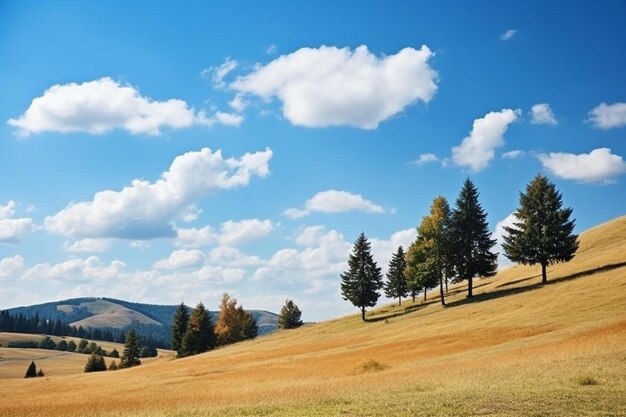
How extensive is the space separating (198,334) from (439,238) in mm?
45993

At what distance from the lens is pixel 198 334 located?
290 feet

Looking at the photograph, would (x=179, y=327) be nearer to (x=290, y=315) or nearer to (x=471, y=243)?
(x=290, y=315)

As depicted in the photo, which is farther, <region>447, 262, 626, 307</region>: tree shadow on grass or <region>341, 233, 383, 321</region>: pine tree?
<region>341, 233, 383, 321</region>: pine tree

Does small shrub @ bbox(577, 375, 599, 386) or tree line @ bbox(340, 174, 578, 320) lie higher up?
tree line @ bbox(340, 174, 578, 320)

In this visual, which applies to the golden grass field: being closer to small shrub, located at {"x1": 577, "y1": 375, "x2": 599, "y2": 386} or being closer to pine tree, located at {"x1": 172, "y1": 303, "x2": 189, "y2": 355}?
small shrub, located at {"x1": 577, "y1": 375, "x2": 599, "y2": 386}

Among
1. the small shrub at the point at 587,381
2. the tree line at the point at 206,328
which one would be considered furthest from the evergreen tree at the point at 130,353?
the small shrub at the point at 587,381

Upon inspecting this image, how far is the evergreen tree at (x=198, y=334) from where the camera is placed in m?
87.4

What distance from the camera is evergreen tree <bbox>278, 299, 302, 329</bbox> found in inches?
4498

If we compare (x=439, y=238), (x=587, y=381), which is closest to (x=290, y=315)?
(x=439, y=238)

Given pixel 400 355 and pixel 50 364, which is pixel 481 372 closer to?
pixel 400 355

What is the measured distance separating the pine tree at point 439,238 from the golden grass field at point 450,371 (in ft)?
15.3

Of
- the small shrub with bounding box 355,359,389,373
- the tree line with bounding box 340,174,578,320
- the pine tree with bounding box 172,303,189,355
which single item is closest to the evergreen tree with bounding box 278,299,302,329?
the pine tree with bounding box 172,303,189,355

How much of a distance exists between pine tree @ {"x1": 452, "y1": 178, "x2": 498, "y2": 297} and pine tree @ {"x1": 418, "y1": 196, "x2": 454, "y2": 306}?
3.07 feet

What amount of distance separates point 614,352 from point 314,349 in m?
34.4
